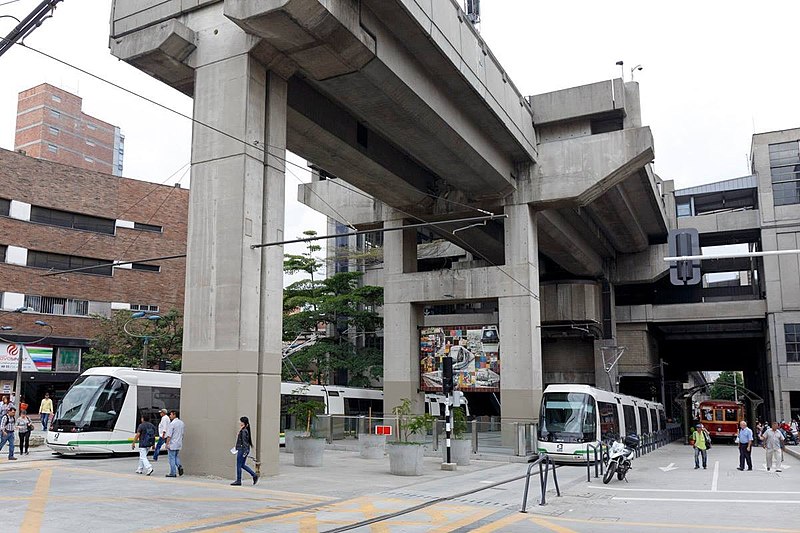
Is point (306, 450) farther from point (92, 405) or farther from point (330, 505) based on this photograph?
point (330, 505)

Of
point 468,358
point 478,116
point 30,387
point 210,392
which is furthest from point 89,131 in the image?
point 210,392

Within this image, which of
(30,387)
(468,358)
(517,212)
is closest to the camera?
(517,212)

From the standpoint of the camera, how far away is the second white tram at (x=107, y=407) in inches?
867

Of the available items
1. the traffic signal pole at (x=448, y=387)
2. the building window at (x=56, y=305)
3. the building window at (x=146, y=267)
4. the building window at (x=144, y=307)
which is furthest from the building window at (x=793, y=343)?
the building window at (x=56, y=305)

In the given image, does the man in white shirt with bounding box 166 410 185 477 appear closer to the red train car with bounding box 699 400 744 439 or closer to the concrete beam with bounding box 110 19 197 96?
the concrete beam with bounding box 110 19 197 96

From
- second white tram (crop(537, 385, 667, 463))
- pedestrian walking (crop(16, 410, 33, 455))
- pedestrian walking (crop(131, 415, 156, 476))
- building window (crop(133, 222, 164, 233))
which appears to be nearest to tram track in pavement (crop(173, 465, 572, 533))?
pedestrian walking (crop(131, 415, 156, 476))

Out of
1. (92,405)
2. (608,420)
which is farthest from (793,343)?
(92,405)

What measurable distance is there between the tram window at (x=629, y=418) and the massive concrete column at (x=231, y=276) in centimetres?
1889

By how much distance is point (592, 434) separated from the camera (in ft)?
83.8

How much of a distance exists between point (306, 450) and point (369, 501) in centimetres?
710

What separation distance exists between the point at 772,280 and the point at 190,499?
1817 inches

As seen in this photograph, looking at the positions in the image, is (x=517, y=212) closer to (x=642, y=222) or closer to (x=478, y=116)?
(x=478, y=116)

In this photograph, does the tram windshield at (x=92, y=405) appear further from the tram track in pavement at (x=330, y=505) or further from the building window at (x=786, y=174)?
the building window at (x=786, y=174)

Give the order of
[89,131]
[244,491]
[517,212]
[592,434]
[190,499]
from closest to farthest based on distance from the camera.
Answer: [190,499]
[244,491]
[592,434]
[517,212]
[89,131]
